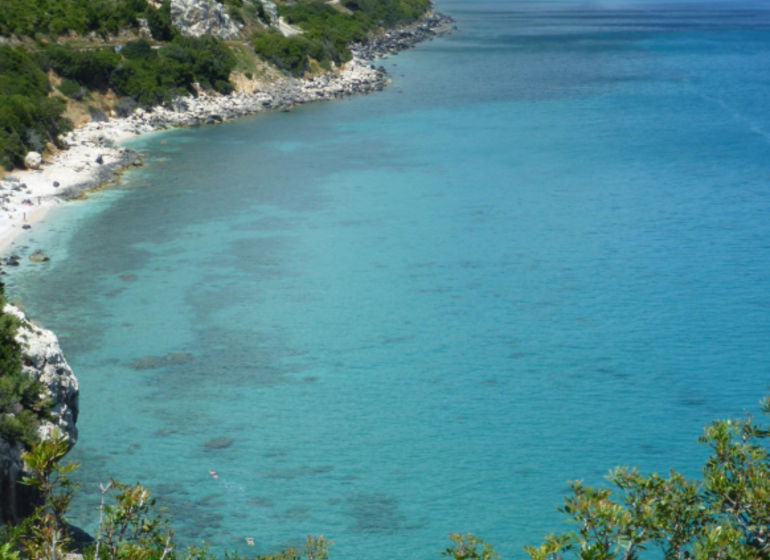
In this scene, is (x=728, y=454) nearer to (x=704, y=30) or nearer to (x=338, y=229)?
(x=338, y=229)

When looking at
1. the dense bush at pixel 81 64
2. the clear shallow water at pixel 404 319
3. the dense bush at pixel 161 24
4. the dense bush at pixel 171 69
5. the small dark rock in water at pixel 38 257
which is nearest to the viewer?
the clear shallow water at pixel 404 319

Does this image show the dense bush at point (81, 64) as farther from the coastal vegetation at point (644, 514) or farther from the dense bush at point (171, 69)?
the coastal vegetation at point (644, 514)

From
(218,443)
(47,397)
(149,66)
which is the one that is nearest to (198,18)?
(149,66)

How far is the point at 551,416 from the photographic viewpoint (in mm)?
28562

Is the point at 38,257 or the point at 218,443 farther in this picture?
the point at 38,257

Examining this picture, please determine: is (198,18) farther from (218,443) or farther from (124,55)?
(218,443)

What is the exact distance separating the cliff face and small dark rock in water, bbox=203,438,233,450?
4.64 metres

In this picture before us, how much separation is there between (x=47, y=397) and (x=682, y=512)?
14.7 metres

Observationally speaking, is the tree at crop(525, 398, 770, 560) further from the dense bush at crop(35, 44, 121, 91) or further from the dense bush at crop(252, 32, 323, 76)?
the dense bush at crop(252, 32, 323, 76)

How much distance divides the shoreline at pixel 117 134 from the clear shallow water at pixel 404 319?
A: 5.68 feet

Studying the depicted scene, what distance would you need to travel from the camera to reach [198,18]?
9194 centimetres

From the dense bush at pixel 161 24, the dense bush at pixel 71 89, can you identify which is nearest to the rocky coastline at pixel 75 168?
the dense bush at pixel 71 89

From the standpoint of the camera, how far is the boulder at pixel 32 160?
179 feet

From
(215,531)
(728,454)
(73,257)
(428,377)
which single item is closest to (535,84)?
(73,257)
